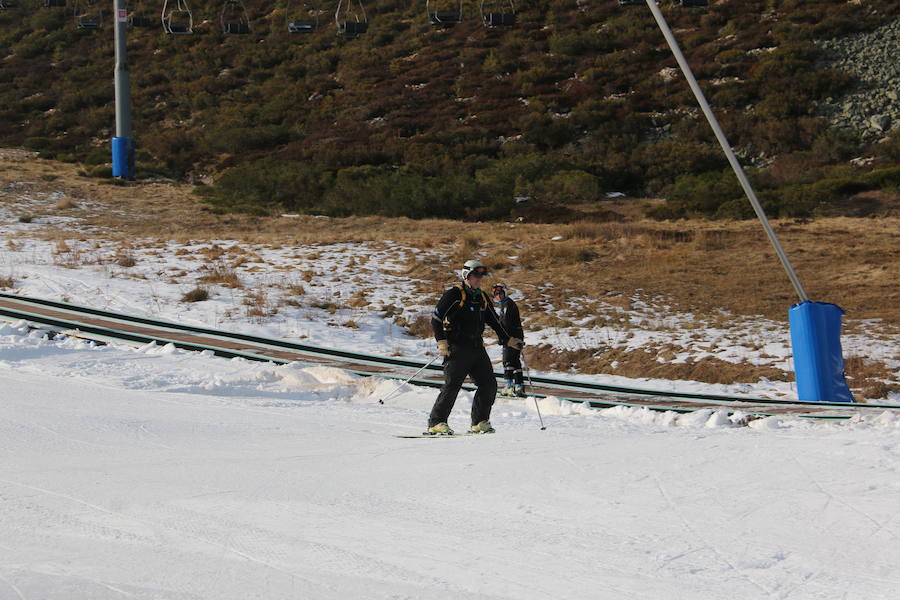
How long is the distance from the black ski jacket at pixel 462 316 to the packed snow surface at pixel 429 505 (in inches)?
38.0

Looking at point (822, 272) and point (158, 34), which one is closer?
point (822, 272)

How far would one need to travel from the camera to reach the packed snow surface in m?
4.92

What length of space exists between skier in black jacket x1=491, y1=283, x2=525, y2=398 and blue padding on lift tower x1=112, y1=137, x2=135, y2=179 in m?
24.1

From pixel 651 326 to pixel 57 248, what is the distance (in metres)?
14.2

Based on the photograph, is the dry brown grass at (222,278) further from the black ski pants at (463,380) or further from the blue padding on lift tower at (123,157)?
the blue padding on lift tower at (123,157)

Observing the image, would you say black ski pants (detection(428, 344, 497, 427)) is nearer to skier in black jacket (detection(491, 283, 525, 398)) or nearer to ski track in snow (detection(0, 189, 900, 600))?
ski track in snow (detection(0, 189, 900, 600))

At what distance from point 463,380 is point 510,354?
3.34m

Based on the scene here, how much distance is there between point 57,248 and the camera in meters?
23.0

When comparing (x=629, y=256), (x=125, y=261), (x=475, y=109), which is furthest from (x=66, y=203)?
(x=475, y=109)

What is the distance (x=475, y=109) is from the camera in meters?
44.0

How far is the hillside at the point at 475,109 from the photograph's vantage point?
3381 cm

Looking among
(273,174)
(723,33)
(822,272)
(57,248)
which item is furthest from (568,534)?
(723,33)

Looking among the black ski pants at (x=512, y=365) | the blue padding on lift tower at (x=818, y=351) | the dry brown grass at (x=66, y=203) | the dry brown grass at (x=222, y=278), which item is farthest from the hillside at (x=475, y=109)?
the black ski pants at (x=512, y=365)

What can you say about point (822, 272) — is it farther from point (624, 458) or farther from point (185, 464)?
point (185, 464)
